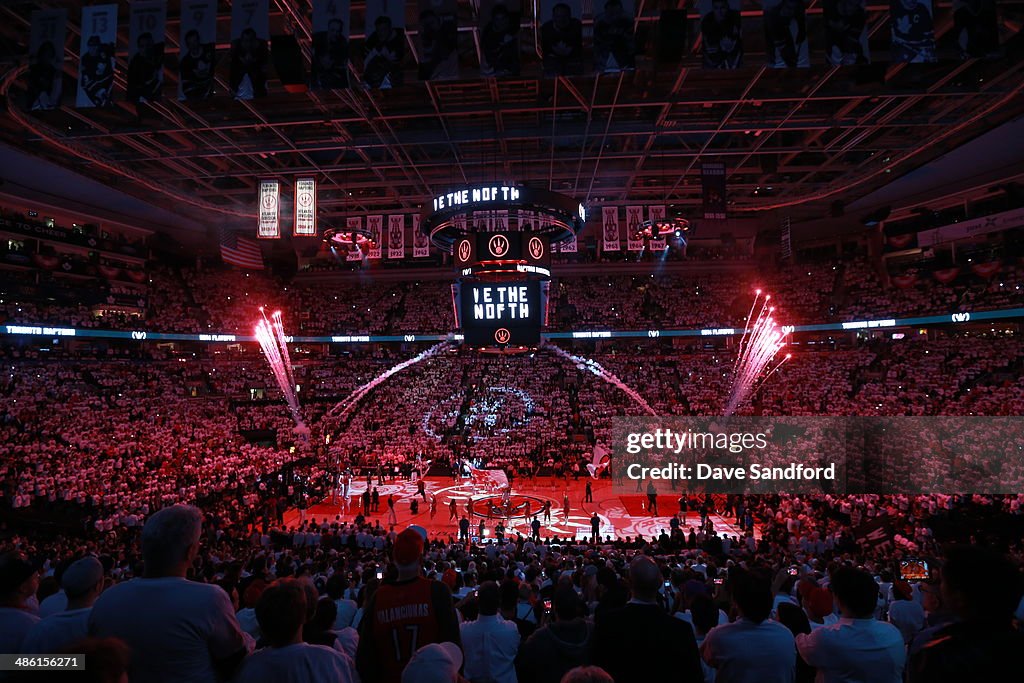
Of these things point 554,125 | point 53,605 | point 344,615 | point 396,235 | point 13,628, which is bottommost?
point 344,615

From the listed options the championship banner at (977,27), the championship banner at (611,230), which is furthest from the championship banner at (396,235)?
the championship banner at (977,27)

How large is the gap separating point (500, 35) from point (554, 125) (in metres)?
8.73

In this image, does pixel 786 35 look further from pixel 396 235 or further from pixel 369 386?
pixel 369 386

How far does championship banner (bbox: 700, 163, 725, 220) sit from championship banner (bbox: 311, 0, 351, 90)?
48.8 feet

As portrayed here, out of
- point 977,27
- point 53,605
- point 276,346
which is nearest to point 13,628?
point 53,605

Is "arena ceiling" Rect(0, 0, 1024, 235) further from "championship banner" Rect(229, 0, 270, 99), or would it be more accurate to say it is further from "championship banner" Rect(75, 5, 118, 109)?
"championship banner" Rect(75, 5, 118, 109)

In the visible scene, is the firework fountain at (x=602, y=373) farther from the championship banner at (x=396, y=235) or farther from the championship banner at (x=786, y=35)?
the championship banner at (x=786, y=35)

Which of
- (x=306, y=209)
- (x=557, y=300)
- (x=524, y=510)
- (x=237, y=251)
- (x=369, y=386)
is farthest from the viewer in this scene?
(x=557, y=300)

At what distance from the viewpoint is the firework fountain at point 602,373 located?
34734mm

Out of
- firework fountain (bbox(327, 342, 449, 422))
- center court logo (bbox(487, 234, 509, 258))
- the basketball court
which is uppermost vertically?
center court logo (bbox(487, 234, 509, 258))

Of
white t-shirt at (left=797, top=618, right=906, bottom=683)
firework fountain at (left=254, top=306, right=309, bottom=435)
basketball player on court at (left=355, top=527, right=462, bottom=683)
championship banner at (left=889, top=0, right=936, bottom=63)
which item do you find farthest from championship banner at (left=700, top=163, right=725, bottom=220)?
firework fountain at (left=254, top=306, right=309, bottom=435)

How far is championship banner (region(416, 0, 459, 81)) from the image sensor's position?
10.7 metres

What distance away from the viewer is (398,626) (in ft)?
10.6

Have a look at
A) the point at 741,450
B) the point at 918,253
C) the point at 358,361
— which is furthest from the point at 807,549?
the point at 358,361
